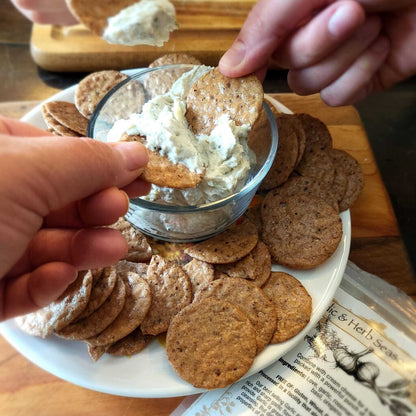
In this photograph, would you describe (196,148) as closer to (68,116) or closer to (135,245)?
(135,245)

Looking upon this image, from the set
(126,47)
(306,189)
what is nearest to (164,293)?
(306,189)

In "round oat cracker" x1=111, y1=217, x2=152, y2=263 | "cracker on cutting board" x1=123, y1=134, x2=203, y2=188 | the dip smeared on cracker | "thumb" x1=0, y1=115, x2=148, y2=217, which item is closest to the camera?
"thumb" x1=0, y1=115, x2=148, y2=217

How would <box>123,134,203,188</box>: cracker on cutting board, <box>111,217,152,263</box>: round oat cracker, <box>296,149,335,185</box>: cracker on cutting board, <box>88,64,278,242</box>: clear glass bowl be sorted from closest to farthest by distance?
<box>123,134,203,188</box>: cracker on cutting board, <box>88,64,278,242</box>: clear glass bowl, <box>111,217,152,263</box>: round oat cracker, <box>296,149,335,185</box>: cracker on cutting board

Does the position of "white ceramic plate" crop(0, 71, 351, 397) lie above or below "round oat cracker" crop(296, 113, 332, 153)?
below

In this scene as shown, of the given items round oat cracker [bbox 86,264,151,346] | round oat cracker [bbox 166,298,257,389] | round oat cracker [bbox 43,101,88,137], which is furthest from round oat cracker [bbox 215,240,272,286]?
round oat cracker [bbox 43,101,88,137]

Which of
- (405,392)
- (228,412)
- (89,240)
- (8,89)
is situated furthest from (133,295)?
(8,89)

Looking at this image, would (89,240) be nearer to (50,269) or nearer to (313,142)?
(50,269)

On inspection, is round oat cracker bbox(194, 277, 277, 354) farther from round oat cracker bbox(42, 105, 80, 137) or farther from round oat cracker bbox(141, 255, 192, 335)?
round oat cracker bbox(42, 105, 80, 137)

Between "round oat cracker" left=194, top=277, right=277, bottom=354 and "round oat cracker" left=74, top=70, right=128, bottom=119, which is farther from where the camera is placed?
"round oat cracker" left=74, top=70, right=128, bottom=119
